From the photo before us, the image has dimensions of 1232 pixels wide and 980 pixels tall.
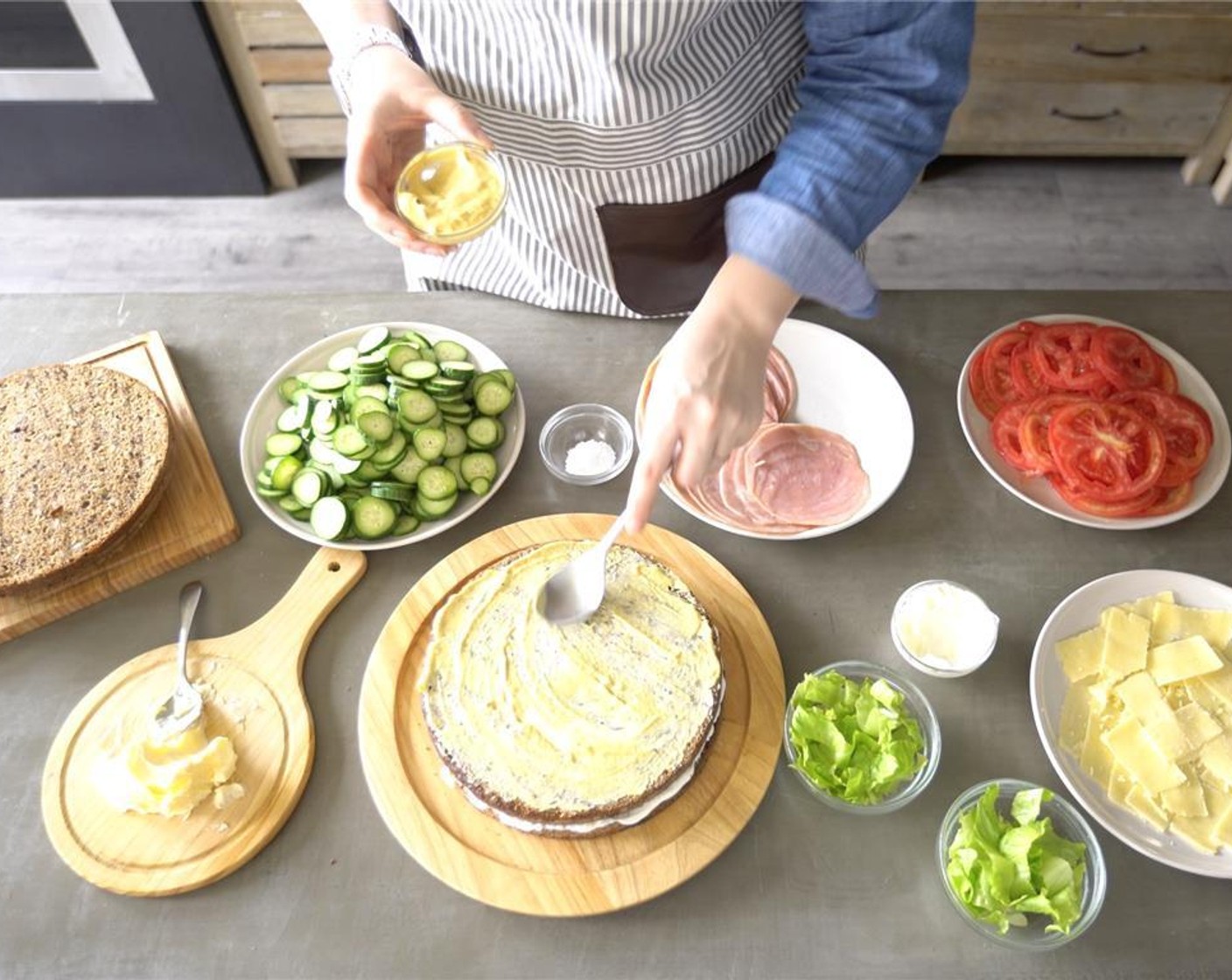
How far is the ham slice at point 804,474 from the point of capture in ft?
6.93

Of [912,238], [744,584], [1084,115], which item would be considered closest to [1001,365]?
[744,584]

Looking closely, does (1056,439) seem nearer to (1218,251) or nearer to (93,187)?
(1218,251)

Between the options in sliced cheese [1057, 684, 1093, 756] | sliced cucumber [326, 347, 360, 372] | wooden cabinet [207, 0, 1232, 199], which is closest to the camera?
sliced cheese [1057, 684, 1093, 756]

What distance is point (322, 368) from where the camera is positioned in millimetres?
2346

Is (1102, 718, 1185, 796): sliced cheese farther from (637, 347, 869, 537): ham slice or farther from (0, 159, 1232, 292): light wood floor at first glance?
(0, 159, 1232, 292): light wood floor

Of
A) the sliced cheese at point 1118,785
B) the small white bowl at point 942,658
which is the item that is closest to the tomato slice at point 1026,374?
the small white bowl at point 942,658

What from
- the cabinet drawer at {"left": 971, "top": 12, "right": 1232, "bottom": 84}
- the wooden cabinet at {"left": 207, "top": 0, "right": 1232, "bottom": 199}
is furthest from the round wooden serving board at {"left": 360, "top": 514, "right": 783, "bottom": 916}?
the cabinet drawer at {"left": 971, "top": 12, "right": 1232, "bottom": 84}

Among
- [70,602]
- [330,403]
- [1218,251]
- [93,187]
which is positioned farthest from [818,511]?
[93,187]

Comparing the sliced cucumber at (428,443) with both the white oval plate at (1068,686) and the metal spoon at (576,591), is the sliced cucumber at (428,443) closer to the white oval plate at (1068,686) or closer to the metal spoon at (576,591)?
the metal spoon at (576,591)

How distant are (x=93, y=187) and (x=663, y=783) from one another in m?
4.58

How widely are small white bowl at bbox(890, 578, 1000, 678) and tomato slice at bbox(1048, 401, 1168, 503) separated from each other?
0.35m

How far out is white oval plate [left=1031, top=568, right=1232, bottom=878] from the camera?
1719mm

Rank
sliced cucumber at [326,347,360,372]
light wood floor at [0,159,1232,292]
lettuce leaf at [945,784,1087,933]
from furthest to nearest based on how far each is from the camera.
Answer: light wood floor at [0,159,1232,292] → sliced cucumber at [326,347,360,372] → lettuce leaf at [945,784,1087,933]

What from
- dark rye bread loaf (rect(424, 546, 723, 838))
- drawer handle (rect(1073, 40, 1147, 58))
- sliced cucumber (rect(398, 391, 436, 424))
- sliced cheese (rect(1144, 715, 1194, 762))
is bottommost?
drawer handle (rect(1073, 40, 1147, 58))
